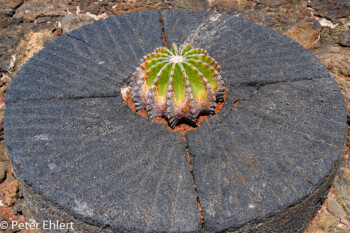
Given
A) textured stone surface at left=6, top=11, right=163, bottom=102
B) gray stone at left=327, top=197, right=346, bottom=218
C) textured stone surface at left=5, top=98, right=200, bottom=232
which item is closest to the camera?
textured stone surface at left=5, top=98, right=200, bottom=232

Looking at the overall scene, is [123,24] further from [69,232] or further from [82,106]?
[69,232]

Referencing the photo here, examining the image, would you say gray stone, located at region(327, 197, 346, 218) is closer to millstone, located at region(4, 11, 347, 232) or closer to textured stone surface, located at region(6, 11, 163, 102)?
millstone, located at region(4, 11, 347, 232)

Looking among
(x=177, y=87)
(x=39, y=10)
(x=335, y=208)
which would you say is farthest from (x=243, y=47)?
(x=39, y=10)

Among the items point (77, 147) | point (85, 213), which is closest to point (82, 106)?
point (77, 147)

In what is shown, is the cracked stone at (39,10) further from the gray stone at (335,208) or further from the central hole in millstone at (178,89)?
the gray stone at (335,208)

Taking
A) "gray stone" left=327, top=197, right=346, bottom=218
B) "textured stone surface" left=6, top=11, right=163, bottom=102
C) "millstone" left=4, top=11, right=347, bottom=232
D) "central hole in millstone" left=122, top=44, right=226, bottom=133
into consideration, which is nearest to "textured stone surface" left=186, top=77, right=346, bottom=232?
"millstone" left=4, top=11, right=347, bottom=232

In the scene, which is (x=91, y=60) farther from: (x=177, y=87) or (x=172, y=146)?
(x=172, y=146)
